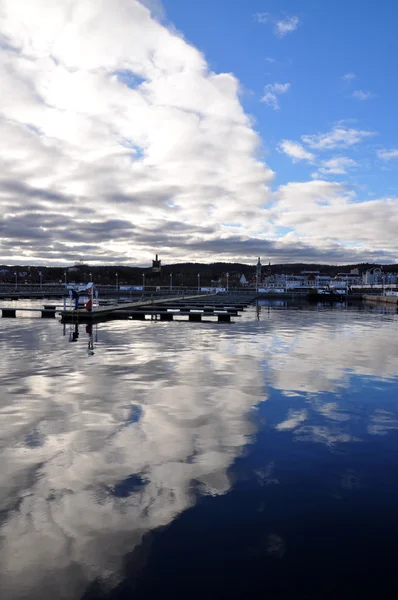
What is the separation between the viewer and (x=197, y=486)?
6.75 m

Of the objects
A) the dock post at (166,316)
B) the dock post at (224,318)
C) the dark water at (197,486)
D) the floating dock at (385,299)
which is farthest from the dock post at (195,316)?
the floating dock at (385,299)

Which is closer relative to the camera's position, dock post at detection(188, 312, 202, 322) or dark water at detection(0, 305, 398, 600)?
dark water at detection(0, 305, 398, 600)

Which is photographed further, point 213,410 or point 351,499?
point 213,410

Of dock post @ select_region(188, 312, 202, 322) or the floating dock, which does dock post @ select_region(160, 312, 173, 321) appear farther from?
the floating dock

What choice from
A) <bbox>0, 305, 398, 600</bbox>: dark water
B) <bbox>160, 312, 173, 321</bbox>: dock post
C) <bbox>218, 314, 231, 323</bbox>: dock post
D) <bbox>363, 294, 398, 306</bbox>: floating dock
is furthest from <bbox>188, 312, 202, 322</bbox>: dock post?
<bbox>363, 294, 398, 306</bbox>: floating dock

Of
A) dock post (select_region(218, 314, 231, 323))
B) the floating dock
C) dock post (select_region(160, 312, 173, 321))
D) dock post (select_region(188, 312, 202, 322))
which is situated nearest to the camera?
dock post (select_region(218, 314, 231, 323))

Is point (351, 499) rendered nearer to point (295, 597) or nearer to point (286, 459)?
point (286, 459)

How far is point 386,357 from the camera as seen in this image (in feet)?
65.2

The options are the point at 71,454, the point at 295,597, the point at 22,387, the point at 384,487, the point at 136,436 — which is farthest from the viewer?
the point at 22,387

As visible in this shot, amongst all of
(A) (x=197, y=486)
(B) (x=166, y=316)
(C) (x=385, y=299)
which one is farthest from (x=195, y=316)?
(C) (x=385, y=299)

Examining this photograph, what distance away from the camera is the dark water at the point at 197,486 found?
469 centimetres

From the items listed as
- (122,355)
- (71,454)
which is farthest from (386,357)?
(71,454)

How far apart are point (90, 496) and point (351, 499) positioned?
381 centimetres

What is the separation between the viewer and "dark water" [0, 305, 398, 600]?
4.69 meters
